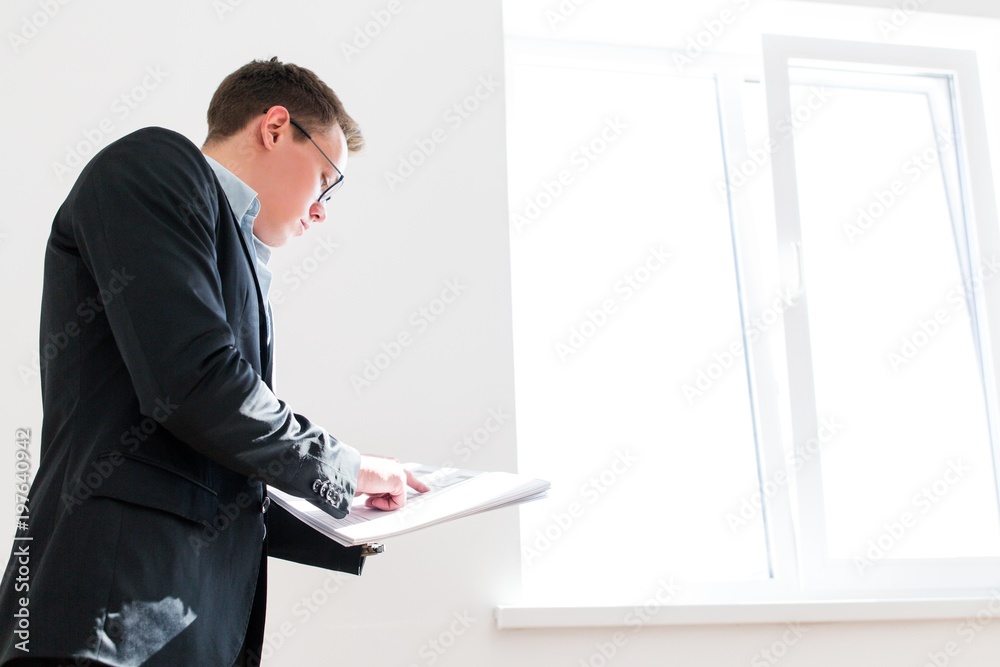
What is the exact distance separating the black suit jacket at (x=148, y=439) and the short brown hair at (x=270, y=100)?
0.24 metres

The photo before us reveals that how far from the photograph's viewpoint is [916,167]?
240 cm

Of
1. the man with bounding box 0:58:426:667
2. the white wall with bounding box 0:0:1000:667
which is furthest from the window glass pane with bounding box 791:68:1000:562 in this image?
the man with bounding box 0:58:426:667

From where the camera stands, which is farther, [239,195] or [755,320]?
[755,320]

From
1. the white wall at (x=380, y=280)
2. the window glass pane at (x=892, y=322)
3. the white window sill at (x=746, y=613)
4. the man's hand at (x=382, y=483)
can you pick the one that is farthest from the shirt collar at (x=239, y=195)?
the window glass pane at (x=892, y=322)

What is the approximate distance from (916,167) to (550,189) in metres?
1.03

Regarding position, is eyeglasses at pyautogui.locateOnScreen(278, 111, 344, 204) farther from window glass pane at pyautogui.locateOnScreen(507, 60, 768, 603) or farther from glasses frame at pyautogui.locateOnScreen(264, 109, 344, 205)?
window glass pane at pyautogui.locateOnScreen(507, 60, 768, 603)

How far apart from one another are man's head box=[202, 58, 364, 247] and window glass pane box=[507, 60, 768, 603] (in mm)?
952

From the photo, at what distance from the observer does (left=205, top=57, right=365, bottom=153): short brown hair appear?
3.96ft

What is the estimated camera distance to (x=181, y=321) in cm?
85

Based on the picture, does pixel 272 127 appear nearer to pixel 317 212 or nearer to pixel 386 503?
pixel 317 212

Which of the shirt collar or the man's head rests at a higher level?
the man's head

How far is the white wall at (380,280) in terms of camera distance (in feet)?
5.59

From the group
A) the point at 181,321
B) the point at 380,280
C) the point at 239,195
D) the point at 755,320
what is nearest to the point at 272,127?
the point at 239,195

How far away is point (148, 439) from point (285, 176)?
45 cm
